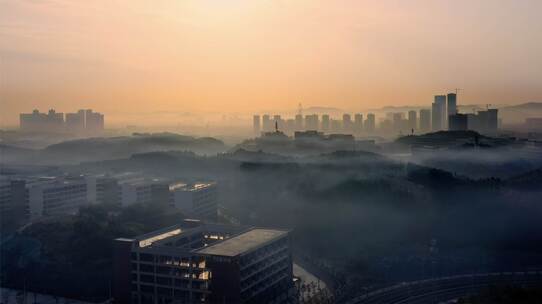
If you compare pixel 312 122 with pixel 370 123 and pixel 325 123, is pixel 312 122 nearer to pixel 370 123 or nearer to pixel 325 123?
pixel 325 123

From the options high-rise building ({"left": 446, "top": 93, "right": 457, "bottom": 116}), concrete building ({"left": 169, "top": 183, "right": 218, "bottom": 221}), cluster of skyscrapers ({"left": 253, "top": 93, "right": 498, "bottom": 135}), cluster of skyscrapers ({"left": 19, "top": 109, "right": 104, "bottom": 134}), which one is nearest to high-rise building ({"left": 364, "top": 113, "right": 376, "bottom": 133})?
cluster of skyscrapers ({"left": 253, "top": 93, "right": 498, "bottom": 135})

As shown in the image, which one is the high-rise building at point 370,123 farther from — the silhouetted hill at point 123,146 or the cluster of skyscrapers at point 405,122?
the silhouetted hill at point 123,146

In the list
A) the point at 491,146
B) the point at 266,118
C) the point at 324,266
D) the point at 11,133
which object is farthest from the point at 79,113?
the point at 324,266

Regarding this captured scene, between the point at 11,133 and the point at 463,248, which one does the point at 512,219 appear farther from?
the point at 11,133

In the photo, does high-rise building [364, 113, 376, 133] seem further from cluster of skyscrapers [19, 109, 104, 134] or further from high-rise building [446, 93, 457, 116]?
cluster of skyscrapers [19, 109, 104, 134]

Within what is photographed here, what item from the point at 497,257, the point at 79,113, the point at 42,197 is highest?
the point at 79,113
